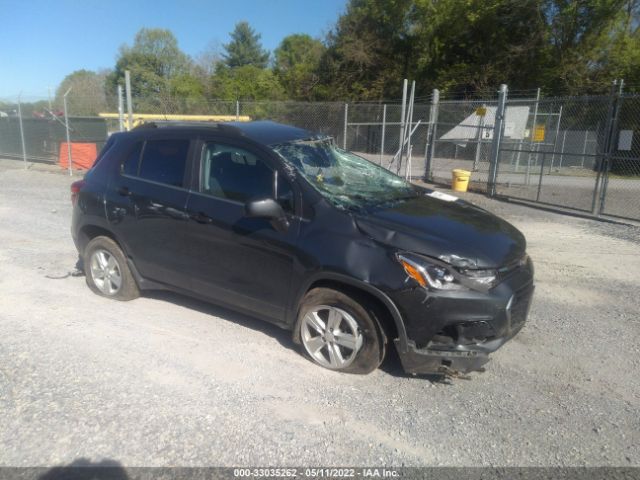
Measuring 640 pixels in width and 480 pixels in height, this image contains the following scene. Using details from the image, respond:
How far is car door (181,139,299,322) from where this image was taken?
3840mm

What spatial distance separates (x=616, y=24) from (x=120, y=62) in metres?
58.9

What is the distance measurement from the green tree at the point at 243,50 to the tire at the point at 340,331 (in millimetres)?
64205

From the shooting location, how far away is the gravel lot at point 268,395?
114 inches

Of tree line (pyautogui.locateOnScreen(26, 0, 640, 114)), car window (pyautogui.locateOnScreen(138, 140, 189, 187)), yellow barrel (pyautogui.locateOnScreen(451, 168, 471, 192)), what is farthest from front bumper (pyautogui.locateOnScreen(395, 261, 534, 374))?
tree line (pyautogui.locateOnScreen(26, 0, 640, 114))

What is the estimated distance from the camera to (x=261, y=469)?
8.93 ft

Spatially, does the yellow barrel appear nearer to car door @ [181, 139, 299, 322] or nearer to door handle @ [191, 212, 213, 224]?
car door @ [181, 139, 299, 322]

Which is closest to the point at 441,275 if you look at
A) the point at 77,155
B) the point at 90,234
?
the point at 90,234

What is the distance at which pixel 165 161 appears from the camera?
457 centimetres

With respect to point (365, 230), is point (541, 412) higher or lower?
lower

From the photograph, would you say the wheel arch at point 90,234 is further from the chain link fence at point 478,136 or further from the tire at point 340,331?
the chain link fence at point 478,136

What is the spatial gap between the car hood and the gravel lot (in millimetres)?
954

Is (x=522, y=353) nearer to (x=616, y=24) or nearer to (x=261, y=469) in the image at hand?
(x=261, y=469)

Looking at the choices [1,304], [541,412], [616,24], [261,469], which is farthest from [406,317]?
[616,24]

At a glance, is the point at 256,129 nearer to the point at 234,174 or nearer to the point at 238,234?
the point at 234,174
